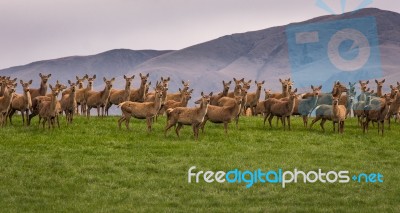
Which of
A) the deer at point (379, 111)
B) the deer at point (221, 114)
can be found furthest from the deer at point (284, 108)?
the deer at point (379, 111)

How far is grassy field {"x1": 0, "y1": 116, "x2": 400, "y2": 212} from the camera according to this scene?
17.6 metres

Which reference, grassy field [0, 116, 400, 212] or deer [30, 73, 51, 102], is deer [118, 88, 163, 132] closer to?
grassy field [0, 116, 400, 212]

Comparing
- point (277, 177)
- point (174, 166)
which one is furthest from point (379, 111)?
point (174, 166)

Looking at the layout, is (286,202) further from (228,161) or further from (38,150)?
(38,150)

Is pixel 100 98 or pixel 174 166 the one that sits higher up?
pixel 100 98

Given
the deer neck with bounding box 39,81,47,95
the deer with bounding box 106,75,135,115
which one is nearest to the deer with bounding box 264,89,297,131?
the deer with bounding box 106,75,135,115

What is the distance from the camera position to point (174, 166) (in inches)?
850

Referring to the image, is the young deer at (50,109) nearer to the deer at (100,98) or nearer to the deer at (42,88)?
the deer at (42,88)

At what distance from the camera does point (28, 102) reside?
3147 centimetres

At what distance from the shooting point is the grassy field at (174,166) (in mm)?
17609

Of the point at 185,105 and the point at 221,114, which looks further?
the point at 185,105

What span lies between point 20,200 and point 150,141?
9119 millimetres

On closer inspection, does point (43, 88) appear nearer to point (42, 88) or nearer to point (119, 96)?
point (42, 88)

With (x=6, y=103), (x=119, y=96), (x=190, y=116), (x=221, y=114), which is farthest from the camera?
(x=119, y=96)
